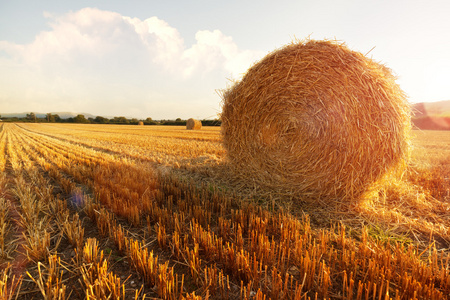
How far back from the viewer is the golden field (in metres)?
1.76

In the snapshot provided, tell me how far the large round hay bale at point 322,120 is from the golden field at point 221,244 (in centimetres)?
38

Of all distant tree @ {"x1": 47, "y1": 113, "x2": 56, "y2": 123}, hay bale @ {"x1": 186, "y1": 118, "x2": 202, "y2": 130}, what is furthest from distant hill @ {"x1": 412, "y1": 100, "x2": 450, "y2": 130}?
distant tree @ {"x1": 47, "y1": 113, "x2": 56, "y2": 123}

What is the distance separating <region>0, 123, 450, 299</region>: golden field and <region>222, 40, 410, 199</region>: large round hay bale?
377 mm

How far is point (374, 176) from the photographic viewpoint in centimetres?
363

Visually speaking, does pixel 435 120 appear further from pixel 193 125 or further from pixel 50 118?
pixel 50 118

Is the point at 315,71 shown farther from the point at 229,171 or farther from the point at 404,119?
the point at 229,171

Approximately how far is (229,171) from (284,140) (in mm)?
1638

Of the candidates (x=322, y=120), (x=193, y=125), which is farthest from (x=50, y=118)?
(x=322, y=120)

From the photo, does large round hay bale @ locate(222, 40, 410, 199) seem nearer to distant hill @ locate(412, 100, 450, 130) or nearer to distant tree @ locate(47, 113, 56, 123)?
distant hill @ locate(412, 100, 450, 130)

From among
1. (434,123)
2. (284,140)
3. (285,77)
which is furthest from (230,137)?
(434,123)

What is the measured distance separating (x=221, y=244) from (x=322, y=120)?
2.73 metres

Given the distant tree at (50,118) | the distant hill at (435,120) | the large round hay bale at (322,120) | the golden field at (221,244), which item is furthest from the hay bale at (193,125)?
the distant tree at (50,118)

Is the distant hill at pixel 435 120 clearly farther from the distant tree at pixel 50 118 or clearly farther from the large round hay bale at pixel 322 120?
the distant tree at pixel 50 118

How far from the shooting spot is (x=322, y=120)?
378 centimetres
